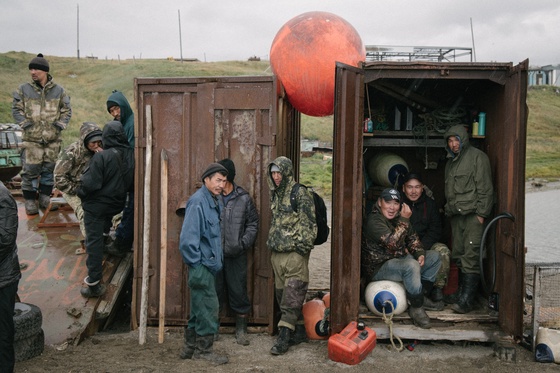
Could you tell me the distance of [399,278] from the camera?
5.94 metres

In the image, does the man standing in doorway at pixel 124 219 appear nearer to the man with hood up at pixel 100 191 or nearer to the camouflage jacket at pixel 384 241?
the man with hood up at pixel 100 191

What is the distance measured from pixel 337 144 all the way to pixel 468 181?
176 cm

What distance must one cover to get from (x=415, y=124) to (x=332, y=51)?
1905 millimetres

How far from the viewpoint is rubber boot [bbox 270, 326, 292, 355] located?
5.61m

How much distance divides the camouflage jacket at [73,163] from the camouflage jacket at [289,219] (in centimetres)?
267

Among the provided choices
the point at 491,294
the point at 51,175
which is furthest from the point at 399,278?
the point at 51,175

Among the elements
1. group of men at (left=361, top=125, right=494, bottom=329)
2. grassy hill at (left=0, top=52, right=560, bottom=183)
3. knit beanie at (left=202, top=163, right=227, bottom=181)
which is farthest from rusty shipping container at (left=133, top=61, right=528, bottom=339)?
grassy hill at (left=0, top=52, right=560, bottom=183)

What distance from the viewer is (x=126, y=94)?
138 feet

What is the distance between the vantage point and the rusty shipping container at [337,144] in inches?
217

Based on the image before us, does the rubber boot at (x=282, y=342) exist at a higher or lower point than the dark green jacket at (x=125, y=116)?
lower

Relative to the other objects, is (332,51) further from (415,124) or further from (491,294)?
(491,294)

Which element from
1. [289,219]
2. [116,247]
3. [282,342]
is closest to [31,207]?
[116,247]

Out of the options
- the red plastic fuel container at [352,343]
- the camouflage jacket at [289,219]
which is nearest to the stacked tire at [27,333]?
the camouflage jacket at [289,219]

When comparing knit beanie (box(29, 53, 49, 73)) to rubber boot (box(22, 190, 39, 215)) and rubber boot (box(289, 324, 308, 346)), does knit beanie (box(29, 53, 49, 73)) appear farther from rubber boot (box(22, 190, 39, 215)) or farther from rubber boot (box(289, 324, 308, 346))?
rubber boot (box(289, 324, 308, 346))
